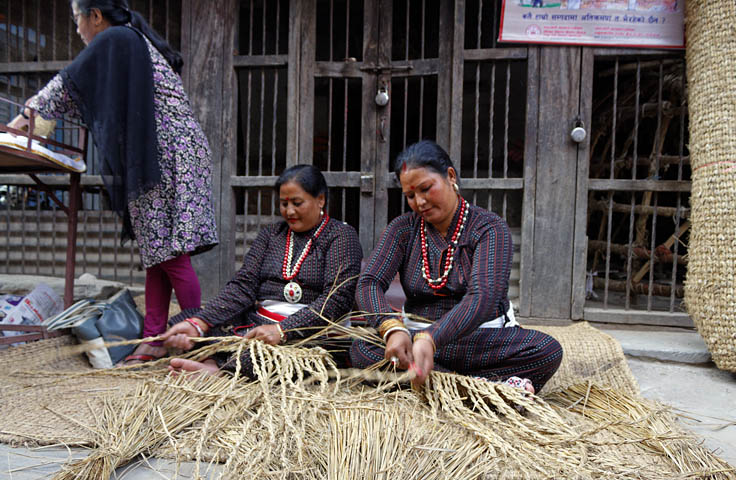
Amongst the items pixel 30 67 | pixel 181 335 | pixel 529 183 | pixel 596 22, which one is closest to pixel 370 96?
pixel 529 183

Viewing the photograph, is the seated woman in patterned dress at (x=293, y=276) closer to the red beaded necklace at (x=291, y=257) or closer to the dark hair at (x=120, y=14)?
the red beaded necklace at (x=291, y=257)

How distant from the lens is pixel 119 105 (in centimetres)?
216

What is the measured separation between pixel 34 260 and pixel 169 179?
205cm

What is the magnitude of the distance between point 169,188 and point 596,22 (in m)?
2.58

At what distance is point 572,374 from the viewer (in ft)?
7.46

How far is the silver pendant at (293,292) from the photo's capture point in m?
2.22

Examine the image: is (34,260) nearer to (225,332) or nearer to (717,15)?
(225,332)

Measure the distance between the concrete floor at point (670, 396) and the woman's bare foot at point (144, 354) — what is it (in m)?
0.73

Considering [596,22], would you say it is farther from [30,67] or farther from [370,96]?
[30,67]

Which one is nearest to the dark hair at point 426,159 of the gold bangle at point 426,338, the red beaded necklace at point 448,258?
the red beaded necklace at point 448,258

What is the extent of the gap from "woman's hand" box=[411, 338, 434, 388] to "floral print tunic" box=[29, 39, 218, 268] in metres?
1.30

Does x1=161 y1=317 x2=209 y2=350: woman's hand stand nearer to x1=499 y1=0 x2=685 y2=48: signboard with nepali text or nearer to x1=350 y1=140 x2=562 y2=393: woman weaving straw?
x1=350 y1=140 x2=562 y2=393: woman weaving straw

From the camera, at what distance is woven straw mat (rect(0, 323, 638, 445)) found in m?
1.60

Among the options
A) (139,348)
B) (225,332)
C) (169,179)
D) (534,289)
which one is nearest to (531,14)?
(534,289)
